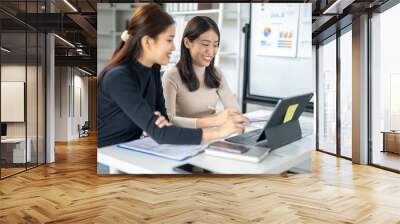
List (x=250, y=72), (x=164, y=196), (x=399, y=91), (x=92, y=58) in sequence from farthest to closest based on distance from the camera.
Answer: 1. (x=92, y=58)
2. (x=399, y=91)
3. (x=250, y=72)
4. (x=164, y=196)

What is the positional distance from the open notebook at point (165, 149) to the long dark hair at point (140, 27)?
892 millimetres

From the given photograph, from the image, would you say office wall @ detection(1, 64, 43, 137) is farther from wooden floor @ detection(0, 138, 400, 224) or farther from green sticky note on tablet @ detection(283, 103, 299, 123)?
green sticky note on tablet @ detection(283, 103, 299, 123)

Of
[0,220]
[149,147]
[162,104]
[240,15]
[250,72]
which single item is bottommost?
[0,220]

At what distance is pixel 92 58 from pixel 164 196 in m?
7.45

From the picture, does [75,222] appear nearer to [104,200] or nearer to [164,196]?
[104,200]

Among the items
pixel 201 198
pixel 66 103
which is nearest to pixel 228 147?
pixel 201 198

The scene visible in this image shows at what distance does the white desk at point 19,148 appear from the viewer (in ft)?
18.8

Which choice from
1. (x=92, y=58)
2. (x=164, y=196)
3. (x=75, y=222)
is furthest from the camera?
(x=92, y=58)

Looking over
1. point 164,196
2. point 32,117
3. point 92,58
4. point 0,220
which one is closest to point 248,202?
point 164,196

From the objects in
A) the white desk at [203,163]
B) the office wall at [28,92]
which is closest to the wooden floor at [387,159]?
the white desk at [203,163]

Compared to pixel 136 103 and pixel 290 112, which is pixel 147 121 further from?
pixel 290 112

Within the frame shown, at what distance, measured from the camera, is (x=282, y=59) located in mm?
4828

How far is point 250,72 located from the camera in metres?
4.68

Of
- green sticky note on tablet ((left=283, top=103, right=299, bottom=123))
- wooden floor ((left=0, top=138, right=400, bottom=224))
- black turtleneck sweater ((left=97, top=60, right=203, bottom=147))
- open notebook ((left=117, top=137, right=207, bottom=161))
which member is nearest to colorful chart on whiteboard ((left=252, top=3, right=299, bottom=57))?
green sticky note on tablet ((left=283, top=103, right=299, bottom=123))
